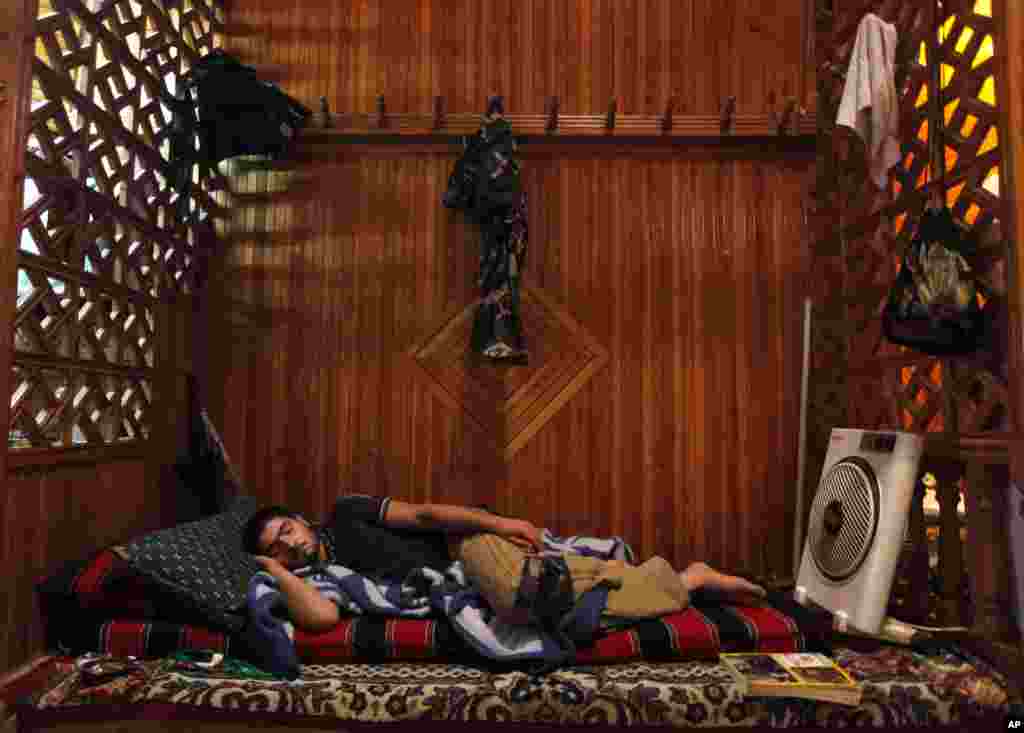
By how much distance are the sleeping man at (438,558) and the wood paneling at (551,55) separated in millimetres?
1981

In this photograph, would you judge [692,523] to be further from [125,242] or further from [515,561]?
[125,242]

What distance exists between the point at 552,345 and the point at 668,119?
118 cm

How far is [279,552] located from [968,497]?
2268mm

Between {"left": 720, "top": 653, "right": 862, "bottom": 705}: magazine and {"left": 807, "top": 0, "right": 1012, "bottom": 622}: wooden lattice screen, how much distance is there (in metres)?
0.59

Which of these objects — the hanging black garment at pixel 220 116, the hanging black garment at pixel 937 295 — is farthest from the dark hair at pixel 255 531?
the hanging black garment at pixel 937 295

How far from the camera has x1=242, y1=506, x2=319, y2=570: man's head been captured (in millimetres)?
2168

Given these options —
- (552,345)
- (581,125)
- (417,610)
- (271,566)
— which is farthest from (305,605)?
(581,125)

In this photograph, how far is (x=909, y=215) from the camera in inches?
88.4

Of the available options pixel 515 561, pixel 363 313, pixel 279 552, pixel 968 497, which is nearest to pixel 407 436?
pixel 363 313

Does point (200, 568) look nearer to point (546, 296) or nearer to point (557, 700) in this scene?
point (557, 700)

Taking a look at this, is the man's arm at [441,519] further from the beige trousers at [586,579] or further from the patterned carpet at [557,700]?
the patterned carpet at [557,700]

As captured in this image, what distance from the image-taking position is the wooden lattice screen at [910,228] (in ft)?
6.13

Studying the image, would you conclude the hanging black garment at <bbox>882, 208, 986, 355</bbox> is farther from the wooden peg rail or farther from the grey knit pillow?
Answer: the grey knit pillow

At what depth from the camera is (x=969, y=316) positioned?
178cm
